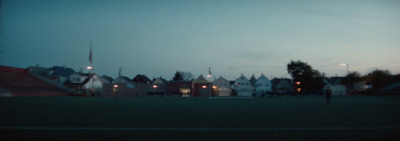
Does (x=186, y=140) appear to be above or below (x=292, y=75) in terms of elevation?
below

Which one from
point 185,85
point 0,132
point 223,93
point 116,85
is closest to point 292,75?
point 223,93

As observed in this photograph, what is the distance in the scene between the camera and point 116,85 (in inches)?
2431

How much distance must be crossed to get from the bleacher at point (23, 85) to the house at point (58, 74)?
15.6 metres

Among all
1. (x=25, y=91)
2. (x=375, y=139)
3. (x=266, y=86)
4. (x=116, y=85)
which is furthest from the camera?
(x=266, y=86)

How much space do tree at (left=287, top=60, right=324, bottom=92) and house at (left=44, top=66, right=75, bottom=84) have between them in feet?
245

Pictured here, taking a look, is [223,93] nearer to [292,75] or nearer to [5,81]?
[292,75]

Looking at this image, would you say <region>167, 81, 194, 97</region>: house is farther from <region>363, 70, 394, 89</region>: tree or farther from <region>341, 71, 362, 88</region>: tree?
<region>363, 70, 394, 89</region>: tree

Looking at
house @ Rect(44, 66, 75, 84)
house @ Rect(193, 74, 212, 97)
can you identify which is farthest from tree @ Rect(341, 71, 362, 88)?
house @ Rect(44, 66, 75, 84)

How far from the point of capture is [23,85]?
46.6 m

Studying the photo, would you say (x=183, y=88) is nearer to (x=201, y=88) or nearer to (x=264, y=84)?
(x=201, y=88)

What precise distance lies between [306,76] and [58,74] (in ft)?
260

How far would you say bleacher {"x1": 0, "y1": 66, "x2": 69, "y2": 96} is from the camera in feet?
142

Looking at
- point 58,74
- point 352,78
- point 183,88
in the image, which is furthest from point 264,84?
point 58,74

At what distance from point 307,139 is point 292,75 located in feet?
239
